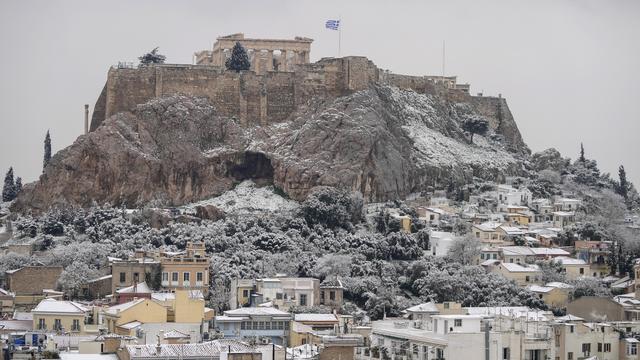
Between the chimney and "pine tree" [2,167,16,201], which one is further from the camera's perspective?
"pine tree" [2,167,16,201]

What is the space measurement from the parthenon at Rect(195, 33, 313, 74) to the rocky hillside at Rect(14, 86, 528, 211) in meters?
6.00

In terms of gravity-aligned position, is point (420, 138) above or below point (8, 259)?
above

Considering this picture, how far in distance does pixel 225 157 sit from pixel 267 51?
10.9 meters

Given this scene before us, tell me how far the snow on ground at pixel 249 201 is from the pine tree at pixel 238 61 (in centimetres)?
797

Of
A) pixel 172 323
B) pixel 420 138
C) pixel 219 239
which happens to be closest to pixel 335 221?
pixel 219 239

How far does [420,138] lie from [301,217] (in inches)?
599

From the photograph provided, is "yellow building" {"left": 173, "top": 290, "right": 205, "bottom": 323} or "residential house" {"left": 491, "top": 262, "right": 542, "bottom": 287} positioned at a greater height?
"residential house" {"left": 491, "top": 262, "right": 542, "bottom": 287}

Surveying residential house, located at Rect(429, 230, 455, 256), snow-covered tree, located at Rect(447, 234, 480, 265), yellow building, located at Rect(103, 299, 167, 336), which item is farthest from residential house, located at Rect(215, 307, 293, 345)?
residential house, located at Rect(429, 230, 455, 256)

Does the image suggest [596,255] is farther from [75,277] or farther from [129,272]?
[75,277]

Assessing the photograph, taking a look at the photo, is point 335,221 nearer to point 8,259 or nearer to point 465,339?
point 8,259

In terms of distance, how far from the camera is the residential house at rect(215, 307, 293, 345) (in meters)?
68.6

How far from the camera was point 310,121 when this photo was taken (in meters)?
105

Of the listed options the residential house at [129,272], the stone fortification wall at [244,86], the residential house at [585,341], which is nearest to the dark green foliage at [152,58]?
the stone fortification wall at [244,86]

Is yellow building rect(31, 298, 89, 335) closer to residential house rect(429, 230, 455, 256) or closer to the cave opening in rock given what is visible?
residential house rect(429, 230, 455, 256)
